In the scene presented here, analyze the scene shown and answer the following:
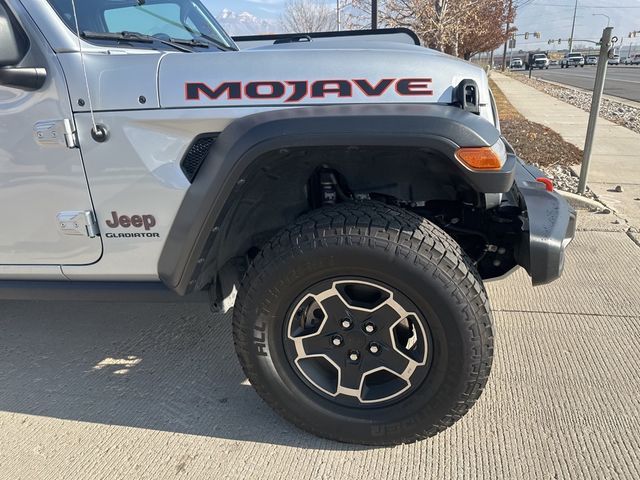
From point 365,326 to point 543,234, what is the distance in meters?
0.78

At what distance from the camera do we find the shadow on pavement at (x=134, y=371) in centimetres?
230

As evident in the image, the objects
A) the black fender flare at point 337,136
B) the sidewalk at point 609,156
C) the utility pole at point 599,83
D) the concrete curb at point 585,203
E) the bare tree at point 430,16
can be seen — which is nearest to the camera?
the black fender flare at point 337,136

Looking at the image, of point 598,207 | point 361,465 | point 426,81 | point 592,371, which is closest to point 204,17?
point 426,81

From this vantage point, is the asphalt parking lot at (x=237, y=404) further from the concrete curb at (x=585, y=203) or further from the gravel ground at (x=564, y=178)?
the gravel ground at (x=564, y=178)

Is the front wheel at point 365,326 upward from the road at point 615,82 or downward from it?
upward

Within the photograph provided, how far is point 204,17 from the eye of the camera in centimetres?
291

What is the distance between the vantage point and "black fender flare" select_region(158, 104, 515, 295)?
174 cm

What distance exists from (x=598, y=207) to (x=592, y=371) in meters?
2.91

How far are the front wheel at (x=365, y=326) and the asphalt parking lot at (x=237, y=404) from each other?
196mm

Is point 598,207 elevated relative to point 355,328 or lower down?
lower down

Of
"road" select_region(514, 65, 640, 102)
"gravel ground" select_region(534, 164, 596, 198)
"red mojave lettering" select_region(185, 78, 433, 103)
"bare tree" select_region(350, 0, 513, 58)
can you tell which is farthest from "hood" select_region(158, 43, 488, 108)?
A: "road" select_region(514, 65, 640, 102)

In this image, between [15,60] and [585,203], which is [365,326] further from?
[585,203]

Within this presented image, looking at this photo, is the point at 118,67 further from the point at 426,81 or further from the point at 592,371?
the point at 592,371

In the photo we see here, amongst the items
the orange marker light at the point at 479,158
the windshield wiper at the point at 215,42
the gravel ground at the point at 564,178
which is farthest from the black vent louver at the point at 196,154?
the gravel ground at the point at 564,178
